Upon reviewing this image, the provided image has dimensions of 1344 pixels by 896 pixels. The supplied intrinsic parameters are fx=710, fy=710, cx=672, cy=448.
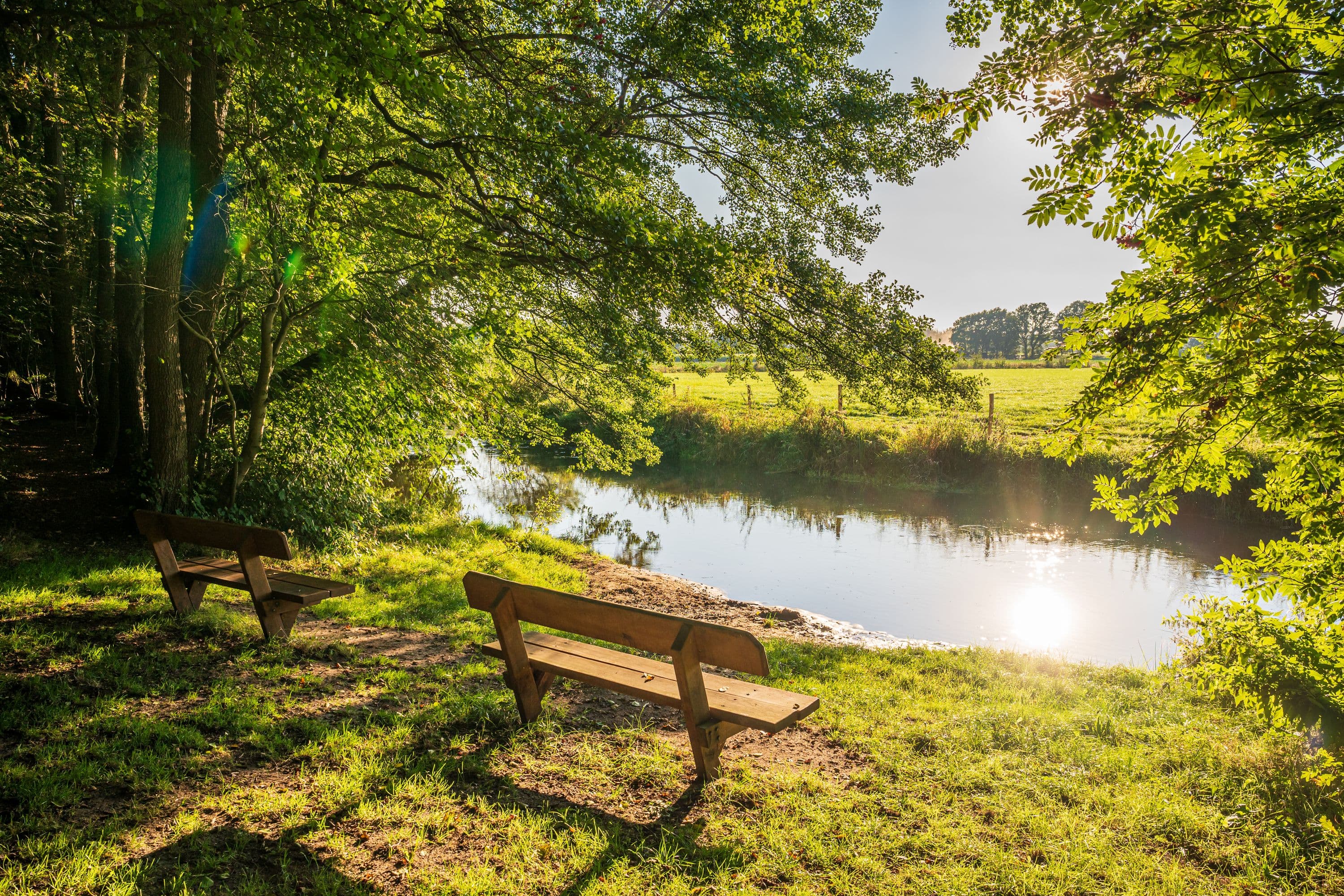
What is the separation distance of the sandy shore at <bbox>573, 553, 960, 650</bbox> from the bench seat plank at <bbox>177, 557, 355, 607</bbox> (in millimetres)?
3861

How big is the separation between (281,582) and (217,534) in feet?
2.06

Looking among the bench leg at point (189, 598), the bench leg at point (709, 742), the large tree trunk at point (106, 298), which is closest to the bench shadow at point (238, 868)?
the bench leg at point (709, 742)

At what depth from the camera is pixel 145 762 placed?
3.66 m

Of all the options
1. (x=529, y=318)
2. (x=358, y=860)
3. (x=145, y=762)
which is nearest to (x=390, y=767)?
(x=358, y=860)

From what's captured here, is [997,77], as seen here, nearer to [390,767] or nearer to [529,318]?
[390,767]

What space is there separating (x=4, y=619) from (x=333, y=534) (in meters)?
3.78

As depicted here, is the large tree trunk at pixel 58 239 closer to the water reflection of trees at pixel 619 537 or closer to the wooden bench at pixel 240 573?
the wooden bench at pixel 240 573

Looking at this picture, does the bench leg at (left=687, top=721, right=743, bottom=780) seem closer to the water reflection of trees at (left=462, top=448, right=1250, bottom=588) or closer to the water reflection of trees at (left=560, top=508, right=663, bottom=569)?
the water reflection of trees at (left=560, top=508, right=663, bottom=569)

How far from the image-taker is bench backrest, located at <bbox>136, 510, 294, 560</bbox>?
16.7 ft

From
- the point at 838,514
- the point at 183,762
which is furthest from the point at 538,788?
the point at 838,514

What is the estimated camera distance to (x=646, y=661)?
4.51 m

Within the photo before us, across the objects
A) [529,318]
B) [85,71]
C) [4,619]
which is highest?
[85,71]

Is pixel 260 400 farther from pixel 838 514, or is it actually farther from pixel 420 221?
pixel 838 514

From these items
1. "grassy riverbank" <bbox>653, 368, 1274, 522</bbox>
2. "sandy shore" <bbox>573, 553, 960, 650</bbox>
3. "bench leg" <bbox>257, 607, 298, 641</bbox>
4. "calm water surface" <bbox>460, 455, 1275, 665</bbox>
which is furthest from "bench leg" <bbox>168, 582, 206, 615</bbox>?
"grassy riverbank" <bbox>653, 368, 1274, 522</bbox>
